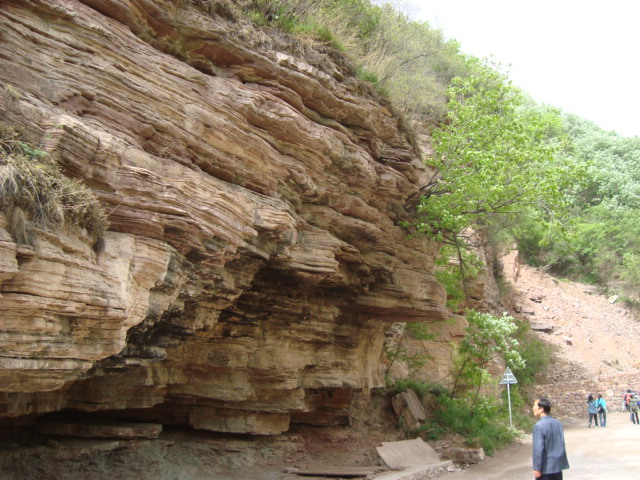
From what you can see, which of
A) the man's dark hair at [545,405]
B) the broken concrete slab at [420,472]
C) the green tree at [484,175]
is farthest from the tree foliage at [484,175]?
the man's dark hair at [545,405]

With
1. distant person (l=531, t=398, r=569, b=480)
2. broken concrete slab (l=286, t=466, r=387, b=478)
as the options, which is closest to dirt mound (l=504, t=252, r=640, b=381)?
broken concrete slab (l=286, t=466, r=387, b=478)

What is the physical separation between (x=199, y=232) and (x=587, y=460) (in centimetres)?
1120

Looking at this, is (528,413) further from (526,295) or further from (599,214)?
(599,214)

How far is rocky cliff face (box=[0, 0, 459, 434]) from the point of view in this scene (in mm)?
5734

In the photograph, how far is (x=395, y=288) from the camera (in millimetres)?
12977

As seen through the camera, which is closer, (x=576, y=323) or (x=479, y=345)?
(x=479, y=345)

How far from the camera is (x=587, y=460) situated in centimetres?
1270

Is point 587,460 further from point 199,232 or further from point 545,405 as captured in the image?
point 199,232

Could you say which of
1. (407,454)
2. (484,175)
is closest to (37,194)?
(484,175)

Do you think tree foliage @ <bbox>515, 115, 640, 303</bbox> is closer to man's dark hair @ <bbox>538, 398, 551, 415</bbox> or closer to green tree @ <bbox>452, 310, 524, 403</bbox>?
green tree @ <bbox>452, 310, 524, 403</bbox>

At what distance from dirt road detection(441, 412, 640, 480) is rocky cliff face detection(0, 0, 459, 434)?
370 centimetres

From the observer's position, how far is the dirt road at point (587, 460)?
11031 mm

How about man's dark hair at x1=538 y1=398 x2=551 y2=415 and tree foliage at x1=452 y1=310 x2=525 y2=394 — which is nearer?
man's dark hair at x1=538 y1=398 x2=551 y2=415

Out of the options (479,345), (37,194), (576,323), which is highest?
(576,323)
